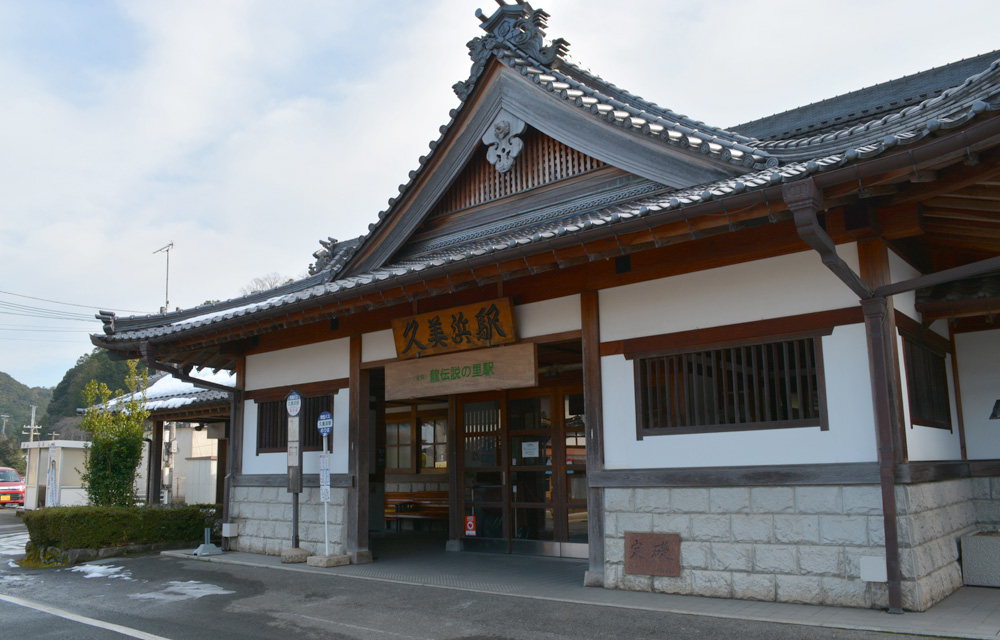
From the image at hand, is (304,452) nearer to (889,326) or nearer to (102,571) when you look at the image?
(102,571)

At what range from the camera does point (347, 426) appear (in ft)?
35.3

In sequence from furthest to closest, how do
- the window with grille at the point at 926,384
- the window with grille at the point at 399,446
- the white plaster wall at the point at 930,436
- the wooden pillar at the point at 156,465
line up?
the wooden pillar at the point at 156,465, the window with grille at the point at 399,446, the window with grille at the point at 926,384, the white plaster wall at the point at 930,436

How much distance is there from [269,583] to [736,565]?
5.51m

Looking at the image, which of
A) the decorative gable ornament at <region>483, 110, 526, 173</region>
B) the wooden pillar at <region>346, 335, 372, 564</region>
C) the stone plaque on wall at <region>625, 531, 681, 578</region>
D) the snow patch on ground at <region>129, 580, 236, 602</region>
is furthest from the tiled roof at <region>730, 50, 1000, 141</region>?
the snow patch on ground at <region>129, 580, 236, 602</region>

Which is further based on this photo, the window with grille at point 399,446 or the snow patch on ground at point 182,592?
the window with grille at point 399,446

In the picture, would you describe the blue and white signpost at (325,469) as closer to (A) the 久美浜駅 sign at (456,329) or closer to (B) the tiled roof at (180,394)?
(A) the 久美浜駅 sign at (456,329)

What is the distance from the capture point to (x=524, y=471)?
37.2 feet

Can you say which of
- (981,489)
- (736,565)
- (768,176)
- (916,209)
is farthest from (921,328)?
(736,565)

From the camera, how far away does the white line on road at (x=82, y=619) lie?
655 cm

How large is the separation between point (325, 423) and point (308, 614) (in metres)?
3.50

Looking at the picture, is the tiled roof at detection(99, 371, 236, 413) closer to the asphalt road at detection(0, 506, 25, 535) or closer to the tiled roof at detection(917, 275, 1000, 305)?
the asphalt road at detection(0, 506, 25, 535)

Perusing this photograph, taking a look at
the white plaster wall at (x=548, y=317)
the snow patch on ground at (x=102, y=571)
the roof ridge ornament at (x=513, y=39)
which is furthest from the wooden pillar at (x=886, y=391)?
the snow patch on ground at (x=102, y=571)

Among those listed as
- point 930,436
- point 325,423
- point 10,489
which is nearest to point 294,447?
point 325,423

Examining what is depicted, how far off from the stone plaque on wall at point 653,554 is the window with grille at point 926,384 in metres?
2.46
